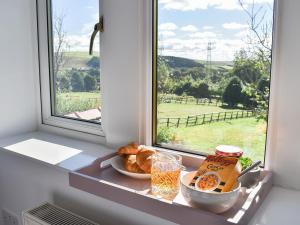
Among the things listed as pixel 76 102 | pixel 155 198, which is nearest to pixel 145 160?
pixel 155 198

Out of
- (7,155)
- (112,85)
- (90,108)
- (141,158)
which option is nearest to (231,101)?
(141,158)

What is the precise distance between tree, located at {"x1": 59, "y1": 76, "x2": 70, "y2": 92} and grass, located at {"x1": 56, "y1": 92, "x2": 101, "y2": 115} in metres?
0.02

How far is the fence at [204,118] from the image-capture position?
980mm

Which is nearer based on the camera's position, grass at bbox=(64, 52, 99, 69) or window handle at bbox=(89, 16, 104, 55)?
window handle at bbox=(89, 16, 104, 55)

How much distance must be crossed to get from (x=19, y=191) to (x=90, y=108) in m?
0.50

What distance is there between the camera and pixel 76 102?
4.74ft

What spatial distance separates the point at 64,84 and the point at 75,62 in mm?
133

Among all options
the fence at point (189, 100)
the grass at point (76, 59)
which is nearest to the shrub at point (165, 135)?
the fence at point (189, 100)

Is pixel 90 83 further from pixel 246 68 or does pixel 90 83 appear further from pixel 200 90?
pixel 246 68

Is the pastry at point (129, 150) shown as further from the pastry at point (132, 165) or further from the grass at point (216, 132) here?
the grass at point (216, 132)

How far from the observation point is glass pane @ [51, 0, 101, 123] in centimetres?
133

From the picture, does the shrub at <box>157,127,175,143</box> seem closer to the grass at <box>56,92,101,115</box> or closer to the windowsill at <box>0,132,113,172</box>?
the windowsill at <box>0,132,113,172</box>

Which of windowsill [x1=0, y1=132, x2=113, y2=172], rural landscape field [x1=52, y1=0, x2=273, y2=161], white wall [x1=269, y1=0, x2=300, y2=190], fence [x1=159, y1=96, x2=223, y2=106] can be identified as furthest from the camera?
windowsill [x1=0, y1=132, x2=113, y2=172]

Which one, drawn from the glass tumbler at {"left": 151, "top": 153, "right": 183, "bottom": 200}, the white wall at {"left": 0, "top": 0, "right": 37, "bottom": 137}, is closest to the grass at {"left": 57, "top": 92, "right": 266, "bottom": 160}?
the glass tumbler at {"left": 151, "top": 153, "right": 183, "bottom": 200}
